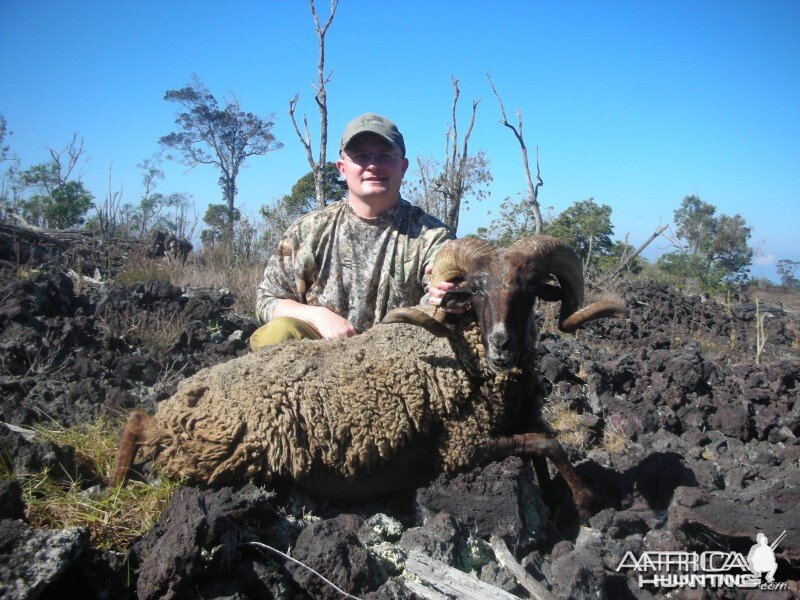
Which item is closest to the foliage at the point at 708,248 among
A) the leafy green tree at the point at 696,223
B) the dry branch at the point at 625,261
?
the leafy green tree at the point at 696,223

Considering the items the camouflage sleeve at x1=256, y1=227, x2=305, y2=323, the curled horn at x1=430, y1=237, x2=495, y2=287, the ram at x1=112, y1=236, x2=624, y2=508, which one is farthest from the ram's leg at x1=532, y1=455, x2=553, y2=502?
the camouflage sleeve at x1=256, y1=227, x2=305, y2=323

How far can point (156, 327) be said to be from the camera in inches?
277

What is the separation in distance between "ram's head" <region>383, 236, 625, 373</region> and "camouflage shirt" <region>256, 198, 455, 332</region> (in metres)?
0.97

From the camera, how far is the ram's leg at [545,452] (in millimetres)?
3945

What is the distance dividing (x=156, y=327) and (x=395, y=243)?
366 cm

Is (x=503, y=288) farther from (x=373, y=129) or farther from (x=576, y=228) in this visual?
(x=576, y=228)

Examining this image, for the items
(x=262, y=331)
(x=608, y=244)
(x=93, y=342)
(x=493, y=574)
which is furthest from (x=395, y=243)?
(x=608, y=244)

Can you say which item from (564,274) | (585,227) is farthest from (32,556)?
(585,227)

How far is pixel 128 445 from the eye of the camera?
3568 millimetres

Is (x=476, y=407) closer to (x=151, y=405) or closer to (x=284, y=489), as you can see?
(x=284, y=489)

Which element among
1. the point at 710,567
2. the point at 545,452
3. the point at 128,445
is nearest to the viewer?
the point at 710,567

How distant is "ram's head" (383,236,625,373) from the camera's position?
12.5 ft

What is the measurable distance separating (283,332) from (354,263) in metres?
0.97

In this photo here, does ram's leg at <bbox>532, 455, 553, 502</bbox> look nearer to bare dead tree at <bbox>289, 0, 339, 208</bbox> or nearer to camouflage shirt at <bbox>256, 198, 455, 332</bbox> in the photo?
camouflage shirt at <bbox>256, 198, 455, 332</bbox>
